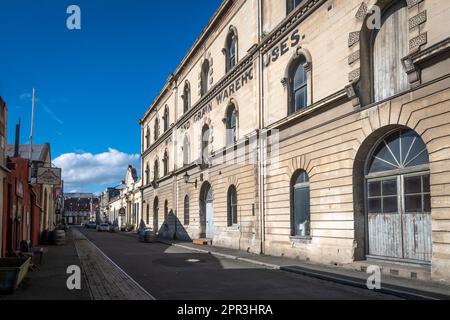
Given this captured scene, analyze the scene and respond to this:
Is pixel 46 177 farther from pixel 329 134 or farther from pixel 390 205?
pixel 390 205

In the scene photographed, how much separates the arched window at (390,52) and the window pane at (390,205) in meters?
3.05

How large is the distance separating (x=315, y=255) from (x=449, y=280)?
242 inches

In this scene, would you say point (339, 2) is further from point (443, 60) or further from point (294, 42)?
point (443, 60)

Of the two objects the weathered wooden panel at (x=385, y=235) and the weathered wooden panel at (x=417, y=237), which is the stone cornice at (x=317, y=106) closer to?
the weathered wooden panel at (x=385, y=235)

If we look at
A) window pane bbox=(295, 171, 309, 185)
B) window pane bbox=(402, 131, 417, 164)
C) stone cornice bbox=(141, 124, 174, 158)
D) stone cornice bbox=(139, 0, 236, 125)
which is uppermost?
stone cornice bbox=(139, 0, 236, 125)

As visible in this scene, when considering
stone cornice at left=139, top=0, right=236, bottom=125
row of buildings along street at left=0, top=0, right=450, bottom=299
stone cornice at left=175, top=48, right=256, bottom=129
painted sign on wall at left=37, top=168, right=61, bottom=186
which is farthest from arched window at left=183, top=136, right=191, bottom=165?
painted sign on wall at left=37, top=168, right=61, bottom=186

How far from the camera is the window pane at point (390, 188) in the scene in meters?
13.8

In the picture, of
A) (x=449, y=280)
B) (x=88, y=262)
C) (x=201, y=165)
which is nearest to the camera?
(x=449, y=280)

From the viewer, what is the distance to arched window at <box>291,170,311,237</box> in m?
18.0

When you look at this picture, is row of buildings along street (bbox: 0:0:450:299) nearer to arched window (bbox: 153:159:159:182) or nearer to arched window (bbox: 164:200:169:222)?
arched window (bbox: 164:200:169:222)

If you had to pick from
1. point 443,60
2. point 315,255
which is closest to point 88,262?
point 315,255

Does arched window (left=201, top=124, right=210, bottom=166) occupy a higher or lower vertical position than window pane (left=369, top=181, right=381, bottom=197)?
higher

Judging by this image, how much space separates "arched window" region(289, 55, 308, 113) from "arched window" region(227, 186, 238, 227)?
7627 mm
